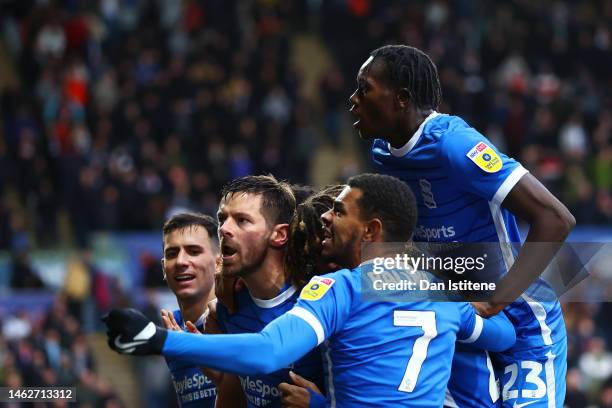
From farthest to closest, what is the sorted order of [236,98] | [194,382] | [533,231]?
[236,98]
[194,382]
[533,231]

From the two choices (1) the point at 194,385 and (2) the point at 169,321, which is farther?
(1) the point at 194,385

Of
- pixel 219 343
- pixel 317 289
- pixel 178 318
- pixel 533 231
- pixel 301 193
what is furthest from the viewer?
pixel 178 318

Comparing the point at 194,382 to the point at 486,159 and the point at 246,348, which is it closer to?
the point at 486,159

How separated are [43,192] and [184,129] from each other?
8.69 ft

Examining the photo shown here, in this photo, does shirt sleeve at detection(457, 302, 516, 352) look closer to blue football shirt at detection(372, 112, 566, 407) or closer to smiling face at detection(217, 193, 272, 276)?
blue football shirt at detection(372, 112, 566, 407)

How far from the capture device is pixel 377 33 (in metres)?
21.3

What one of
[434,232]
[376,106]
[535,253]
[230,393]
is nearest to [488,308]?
[535,253]

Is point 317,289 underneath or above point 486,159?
underneath

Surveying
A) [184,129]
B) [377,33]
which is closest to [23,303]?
[184,129]

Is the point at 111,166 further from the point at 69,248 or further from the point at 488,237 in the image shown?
the point at 488,237

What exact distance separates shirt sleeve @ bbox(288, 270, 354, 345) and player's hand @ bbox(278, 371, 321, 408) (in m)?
0.50

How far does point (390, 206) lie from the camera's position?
4965 mm

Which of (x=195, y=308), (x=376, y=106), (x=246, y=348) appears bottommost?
(x=195, y=308)

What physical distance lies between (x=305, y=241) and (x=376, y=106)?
2.38 feet
